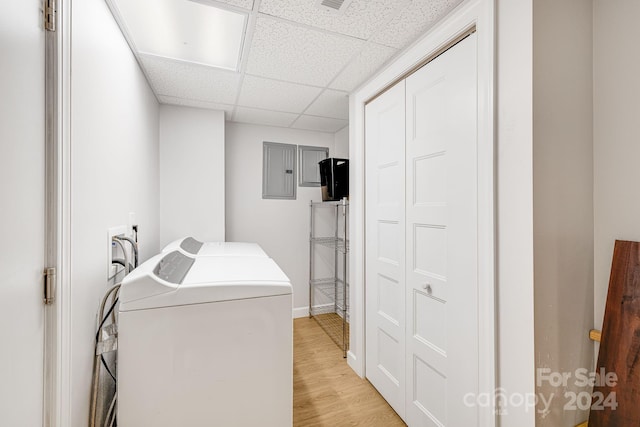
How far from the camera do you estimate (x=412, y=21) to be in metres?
1.38

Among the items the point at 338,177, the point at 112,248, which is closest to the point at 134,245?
the point at 112,248

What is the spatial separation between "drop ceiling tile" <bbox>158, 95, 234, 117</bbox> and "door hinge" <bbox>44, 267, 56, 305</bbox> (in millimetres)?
1944

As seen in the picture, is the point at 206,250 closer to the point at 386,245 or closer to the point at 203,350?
the point at 203,350

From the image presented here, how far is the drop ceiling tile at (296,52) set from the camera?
4.77 ft

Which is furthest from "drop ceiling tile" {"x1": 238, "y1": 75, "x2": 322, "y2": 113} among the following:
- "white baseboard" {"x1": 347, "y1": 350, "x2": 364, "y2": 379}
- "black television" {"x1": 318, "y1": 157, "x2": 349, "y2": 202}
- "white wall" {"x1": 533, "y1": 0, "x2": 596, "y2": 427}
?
"white baseboard" {"x1": 347, "y1": 350, "x2": 364, "y2": 379}

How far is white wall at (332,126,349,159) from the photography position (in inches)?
127

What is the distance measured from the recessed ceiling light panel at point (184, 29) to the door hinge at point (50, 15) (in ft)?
1.80

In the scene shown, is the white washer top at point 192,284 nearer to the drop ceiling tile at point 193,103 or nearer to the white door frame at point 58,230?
the white door frame at point 58,230

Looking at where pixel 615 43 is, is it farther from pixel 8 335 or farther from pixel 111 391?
pixel 111 391

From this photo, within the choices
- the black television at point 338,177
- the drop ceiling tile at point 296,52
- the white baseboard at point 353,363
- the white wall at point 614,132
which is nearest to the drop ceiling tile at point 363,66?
the drop ceiling tile at point 296,52

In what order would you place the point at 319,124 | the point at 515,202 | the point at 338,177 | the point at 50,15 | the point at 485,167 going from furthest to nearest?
the point at 319,124 < the point at 338,177 < the point at 485,167 < the point at 515,202 < the point at 50,15

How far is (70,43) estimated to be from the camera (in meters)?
0.90

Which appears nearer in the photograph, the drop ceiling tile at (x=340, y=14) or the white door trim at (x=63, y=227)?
the white door trim at (x=63, y=227)

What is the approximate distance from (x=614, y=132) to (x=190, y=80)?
2.41 m
